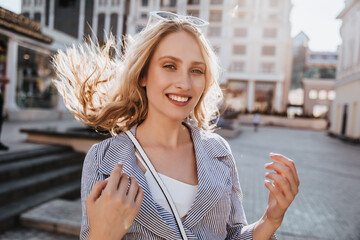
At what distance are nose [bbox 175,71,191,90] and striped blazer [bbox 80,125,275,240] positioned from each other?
382 millimetres

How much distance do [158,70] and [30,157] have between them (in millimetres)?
4919

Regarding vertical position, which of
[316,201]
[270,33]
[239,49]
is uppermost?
[270,33]

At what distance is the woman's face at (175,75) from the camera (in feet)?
4.92

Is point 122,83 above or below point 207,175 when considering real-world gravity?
above

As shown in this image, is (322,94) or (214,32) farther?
(322,94)

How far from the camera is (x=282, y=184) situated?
126 centimetres

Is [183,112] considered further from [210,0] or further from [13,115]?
[210,0]

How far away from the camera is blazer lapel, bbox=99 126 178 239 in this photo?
1.30 m

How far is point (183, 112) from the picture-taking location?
1540 mm

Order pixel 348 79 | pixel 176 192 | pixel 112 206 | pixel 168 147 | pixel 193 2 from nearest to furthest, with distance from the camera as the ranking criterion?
pixel 112 206 < pixel 176 192 < pixel 168 147 < pixel 348 79 < pixel 193 2

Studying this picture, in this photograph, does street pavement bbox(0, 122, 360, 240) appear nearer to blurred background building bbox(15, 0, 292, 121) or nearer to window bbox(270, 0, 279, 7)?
blurred background building bbox(15, 0, 292, 121)

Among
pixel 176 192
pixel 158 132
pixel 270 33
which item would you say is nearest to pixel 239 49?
pixel 270 33

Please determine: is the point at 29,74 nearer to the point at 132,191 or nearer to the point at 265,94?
the point at 132,191

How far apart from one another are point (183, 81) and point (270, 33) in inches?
1729
